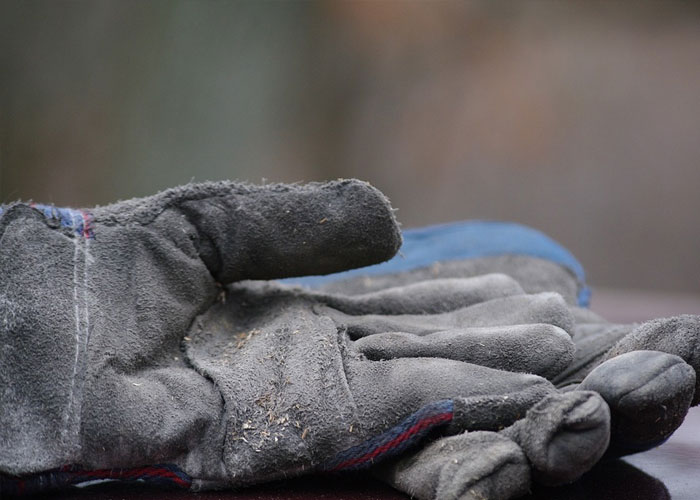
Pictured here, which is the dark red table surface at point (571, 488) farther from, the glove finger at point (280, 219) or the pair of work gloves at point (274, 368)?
the glove finger at point (280, 219)

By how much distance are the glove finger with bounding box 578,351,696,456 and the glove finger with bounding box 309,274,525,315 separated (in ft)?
1.05

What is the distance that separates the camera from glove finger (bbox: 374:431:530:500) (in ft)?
2.10

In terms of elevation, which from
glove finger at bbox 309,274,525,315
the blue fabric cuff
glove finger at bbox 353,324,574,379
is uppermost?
glove finger at bbox 353,324,574,379

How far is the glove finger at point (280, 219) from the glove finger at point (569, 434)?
329 mm

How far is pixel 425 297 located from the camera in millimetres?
1014

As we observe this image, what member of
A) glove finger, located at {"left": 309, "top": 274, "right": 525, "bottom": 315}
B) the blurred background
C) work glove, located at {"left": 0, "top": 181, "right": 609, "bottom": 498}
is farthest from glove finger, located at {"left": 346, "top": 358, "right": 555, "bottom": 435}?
the blurred background

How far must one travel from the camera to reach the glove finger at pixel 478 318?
883 mm

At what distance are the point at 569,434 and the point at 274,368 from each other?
1.06 ft

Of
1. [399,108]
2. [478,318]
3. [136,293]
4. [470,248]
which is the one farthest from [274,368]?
[399,108]

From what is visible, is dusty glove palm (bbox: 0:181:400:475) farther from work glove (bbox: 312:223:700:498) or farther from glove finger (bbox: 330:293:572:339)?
work glove (bbox: 312:223:700:498)

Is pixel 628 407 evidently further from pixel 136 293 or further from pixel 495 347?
pixel 136 293

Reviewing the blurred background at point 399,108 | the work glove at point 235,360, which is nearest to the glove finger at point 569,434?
the work glove at point 235,360

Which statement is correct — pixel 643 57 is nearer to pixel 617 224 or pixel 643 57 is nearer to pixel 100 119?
pixel 617 224

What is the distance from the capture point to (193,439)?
0.76 metres
